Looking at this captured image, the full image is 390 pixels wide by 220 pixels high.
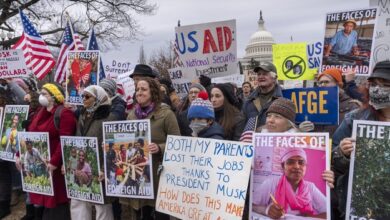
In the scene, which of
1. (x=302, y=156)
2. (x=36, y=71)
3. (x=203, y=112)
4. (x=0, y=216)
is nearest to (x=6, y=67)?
(x=36, y=71)

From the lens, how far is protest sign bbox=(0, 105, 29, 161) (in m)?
5.91

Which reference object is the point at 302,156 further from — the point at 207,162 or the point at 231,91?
the point at 231,91

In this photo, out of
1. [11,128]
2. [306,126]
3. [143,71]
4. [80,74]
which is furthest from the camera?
[80,74]

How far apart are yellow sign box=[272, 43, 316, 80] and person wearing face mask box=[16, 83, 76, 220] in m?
3.56

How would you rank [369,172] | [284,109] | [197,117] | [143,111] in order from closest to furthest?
[369,172]
[284,109]
[197,117]
[143,111]

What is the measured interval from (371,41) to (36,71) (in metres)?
5.58

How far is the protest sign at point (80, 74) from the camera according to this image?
6.09 m

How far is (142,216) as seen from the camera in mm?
4379

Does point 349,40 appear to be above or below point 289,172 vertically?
above

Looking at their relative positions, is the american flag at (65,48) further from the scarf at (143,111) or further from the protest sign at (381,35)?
the protest sign at (381,35)

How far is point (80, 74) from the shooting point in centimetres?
621

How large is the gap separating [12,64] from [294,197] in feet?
21.4

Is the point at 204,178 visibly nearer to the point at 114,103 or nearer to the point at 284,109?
the point at 284,109

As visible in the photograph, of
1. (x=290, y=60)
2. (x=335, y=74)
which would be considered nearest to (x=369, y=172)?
(x=335, y=74)
